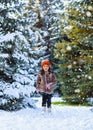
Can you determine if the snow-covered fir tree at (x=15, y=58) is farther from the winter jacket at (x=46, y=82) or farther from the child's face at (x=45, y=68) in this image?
the child's face at (x=45, y=68)

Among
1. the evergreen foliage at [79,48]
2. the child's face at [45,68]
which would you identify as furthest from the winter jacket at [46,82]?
the evergreen foliage at [79,48]

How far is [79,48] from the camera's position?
21.0 metres

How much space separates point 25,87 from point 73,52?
9.55m

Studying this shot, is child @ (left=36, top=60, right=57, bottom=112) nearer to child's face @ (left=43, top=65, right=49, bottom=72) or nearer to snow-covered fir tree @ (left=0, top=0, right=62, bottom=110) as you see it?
child's face @ (left=43, top=65, right=49, bottom=72)

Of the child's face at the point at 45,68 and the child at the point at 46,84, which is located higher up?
the child's face at the point at 45,68

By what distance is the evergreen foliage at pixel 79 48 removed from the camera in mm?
14508

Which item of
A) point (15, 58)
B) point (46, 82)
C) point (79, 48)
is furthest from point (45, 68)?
point (79, 48)

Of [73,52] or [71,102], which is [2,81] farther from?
[71,102]

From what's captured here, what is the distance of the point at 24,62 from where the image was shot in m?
14.6

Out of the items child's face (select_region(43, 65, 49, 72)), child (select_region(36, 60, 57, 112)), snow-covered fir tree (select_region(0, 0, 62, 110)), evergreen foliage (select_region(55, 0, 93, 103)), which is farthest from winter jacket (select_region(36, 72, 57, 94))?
evergreen foliage (select_region(55, 0, 93, 103))

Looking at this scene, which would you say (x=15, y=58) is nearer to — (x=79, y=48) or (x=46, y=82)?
(x=46, y=82)

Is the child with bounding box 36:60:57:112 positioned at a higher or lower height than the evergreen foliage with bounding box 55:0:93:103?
lower

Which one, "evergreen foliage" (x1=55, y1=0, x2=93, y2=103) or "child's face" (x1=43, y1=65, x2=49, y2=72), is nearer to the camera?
"child's face" (x1=43, y1=65, x2=49, y2=72)

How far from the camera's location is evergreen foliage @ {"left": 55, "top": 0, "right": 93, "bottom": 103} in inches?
571
